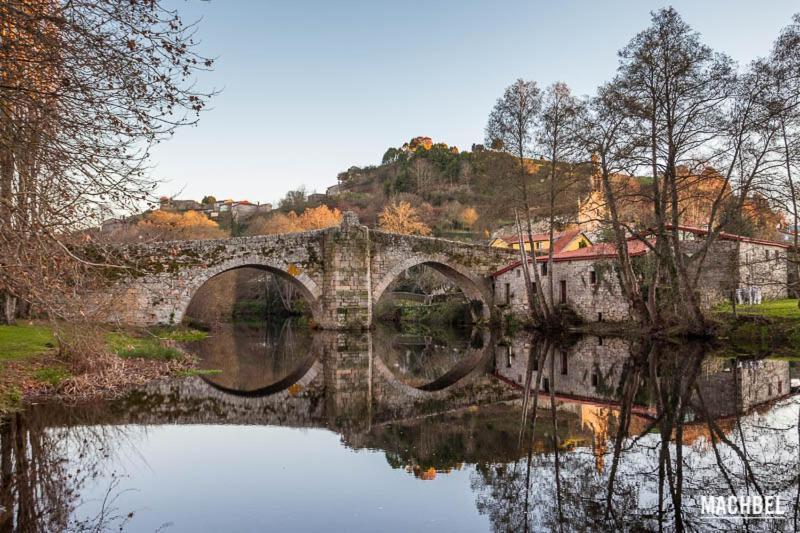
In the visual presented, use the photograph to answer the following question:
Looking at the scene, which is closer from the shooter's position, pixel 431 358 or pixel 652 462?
pixel 652 462

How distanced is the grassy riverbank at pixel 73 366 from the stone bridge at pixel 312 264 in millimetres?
7991

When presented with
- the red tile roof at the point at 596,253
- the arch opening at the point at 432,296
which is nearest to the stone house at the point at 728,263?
the red tile roof at the point at 596,253

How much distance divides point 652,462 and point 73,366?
30.6 ft

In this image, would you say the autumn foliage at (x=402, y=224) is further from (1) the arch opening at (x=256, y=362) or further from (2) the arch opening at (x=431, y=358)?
(1) the arch opening at (x=256, y=362)

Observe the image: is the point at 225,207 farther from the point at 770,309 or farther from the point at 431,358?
the point at 770,309

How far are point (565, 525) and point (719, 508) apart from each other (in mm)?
1249

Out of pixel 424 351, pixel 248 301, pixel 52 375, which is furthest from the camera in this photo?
pixel 248 301

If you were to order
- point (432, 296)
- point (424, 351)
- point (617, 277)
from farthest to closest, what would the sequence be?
point (432, 296)
point (617, 277)
point (424, 351)

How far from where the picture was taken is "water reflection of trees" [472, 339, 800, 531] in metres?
4.55

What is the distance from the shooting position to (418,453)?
256 inches

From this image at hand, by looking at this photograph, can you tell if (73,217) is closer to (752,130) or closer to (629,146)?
(629,146)

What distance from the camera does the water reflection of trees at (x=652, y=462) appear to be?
455 cm

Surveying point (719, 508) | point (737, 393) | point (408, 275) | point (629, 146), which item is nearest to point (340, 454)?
point (719, 508)

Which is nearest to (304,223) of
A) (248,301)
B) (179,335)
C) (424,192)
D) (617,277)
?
(248,301)
